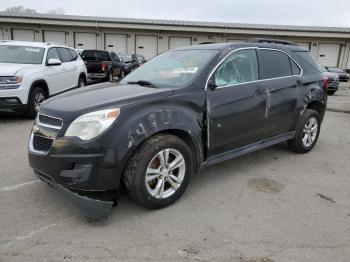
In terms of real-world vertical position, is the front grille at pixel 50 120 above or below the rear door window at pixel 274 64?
below

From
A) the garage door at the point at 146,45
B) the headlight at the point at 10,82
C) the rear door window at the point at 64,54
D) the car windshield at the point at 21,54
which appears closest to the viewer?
the headlight at the point at 10,82

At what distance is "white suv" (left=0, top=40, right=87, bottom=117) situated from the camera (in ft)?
23.3

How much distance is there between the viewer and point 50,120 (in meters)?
3.24

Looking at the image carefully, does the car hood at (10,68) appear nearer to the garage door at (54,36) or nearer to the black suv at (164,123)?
the black suv at (164,123)

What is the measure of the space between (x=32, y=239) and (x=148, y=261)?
1.08m

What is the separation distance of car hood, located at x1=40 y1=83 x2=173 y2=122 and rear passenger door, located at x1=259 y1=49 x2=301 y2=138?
169 cm

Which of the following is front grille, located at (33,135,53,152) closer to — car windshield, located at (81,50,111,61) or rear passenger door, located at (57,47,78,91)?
rear passenger door, located at (57,47,78,91)

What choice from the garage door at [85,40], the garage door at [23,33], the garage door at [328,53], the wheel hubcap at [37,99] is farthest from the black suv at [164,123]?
the garage door at [328,53]

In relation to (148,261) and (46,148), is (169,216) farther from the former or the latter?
(46,148)

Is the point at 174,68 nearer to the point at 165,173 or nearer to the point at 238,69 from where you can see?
the point at 238,69

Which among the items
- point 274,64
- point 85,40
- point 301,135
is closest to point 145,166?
point 274,64

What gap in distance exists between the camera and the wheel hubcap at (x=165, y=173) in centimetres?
333

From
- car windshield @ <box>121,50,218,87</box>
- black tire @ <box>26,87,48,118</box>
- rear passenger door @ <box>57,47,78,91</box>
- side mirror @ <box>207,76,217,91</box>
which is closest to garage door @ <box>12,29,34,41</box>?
rear passenger door @ <box>57,47,78,91</box>

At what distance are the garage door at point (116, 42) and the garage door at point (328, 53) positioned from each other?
61.0 feet
